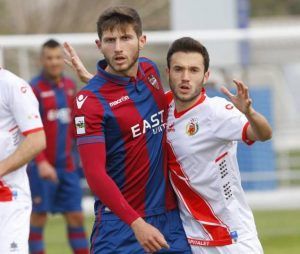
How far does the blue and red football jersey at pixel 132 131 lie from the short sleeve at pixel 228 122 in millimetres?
348

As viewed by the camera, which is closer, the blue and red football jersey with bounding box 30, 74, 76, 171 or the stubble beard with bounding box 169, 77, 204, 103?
the stubble beard with bounding box 169, 77, 204, 103

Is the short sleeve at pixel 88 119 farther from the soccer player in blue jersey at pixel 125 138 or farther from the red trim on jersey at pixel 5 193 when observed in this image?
the red trim on jersey at pixel 5 193

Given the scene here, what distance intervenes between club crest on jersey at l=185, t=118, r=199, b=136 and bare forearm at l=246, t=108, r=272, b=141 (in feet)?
1.48

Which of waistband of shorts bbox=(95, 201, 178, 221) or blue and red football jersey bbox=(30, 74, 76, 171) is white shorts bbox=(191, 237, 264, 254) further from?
blue and red football jersey bbox=(30, 74, 76, 171)

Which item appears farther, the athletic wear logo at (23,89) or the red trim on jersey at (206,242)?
the athletic wear logo at (23,89)

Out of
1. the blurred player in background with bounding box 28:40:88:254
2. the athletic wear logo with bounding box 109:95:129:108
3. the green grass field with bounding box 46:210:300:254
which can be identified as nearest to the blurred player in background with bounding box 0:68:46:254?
the athletic wear logo with bounding box 109:95:129:108

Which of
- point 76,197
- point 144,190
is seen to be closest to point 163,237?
point 144,190

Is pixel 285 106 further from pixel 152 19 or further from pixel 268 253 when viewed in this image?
pixel 152 19

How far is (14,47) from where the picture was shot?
14.6 meters

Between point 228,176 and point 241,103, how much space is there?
644 millimetres

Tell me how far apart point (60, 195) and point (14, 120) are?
429 centimetres

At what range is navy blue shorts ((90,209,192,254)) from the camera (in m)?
6.48

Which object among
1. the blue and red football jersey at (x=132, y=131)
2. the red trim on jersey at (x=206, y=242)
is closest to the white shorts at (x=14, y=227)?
the blue and red football jersey at (x=132, y=131)

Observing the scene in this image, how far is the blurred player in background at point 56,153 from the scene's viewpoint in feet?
37.2
